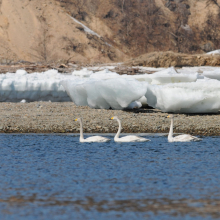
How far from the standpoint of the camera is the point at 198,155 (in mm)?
10766

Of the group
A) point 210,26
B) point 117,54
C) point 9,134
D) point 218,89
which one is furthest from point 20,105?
point 210,26

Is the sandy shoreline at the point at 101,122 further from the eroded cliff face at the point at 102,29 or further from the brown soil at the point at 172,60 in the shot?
the eroded cliff face at the point at 102,29

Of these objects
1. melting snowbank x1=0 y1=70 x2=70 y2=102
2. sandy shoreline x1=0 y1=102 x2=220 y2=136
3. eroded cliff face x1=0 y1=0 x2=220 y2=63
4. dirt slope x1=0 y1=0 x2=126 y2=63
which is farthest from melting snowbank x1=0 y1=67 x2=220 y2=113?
dirt slope x1=0 y1=0 x2=126 y2=63

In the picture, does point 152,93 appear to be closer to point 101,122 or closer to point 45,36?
point 101,122

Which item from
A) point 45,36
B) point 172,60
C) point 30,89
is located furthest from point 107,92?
point 45,36

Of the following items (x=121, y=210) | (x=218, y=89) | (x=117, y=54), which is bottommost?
(x=121, y=210)

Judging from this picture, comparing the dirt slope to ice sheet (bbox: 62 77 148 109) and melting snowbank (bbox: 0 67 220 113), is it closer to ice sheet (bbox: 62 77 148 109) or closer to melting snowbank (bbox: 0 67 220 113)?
melting snowbank (bbox: 0 67 220 113)

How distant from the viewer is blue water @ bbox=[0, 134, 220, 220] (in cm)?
645

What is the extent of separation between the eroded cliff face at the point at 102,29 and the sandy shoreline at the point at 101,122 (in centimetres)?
2569

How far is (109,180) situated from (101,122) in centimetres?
705

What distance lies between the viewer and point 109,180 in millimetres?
8211

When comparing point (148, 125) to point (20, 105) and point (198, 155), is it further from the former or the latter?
point (20, 105)

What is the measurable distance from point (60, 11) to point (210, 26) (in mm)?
18538

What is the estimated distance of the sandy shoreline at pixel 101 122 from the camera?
14.6m
